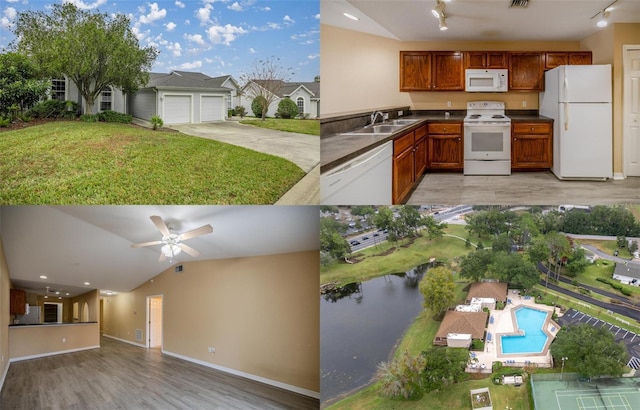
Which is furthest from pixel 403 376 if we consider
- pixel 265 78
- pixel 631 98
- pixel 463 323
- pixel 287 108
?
pixel 631 98

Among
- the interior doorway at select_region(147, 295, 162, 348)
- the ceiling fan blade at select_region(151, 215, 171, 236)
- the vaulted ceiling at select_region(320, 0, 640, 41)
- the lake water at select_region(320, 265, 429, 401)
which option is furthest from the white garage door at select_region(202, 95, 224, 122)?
the interior doorway at select_region(147, 295, 162, 348)

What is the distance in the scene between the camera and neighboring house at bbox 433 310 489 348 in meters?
3.06

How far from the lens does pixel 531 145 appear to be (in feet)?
11.5

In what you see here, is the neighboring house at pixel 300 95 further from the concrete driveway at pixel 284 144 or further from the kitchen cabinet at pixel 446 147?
the kitchen cabinet at pixel 446 147

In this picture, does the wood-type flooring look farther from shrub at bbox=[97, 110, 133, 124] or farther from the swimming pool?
shrub at bbox=[97, 110, 133, 124]

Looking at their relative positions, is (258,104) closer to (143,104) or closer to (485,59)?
(143,104)

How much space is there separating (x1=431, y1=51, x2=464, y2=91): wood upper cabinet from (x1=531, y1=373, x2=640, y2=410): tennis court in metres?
2.26

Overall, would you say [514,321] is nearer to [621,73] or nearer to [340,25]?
[621,73]

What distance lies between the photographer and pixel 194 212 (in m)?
3.42

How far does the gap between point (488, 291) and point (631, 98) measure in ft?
4.85

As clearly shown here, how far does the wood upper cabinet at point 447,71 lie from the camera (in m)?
3.85

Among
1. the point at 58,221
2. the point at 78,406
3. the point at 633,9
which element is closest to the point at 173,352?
the point at 78,406

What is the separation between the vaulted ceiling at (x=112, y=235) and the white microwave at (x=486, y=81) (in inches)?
64.3

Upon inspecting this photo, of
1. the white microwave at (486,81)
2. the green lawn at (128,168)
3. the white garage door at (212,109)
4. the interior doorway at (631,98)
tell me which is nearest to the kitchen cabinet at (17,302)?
the green lawn at (128,168)
